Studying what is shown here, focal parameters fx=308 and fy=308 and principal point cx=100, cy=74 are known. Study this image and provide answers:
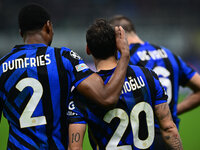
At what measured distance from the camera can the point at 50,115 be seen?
7.80ft

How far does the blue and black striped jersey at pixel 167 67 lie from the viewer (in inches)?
132

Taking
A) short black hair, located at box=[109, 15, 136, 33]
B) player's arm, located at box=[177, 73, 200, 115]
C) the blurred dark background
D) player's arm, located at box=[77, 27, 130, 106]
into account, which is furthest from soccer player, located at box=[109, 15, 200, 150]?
the blurred dark background

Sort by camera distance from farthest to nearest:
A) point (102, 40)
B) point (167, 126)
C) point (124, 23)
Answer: point (124, 23), point (167, 126), point (102, 40)

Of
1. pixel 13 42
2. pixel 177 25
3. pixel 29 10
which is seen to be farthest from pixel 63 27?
pixel 29 10

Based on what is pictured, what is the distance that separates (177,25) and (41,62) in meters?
17.0

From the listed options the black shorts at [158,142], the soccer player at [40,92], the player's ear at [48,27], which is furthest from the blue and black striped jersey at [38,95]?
the black shorts at [158,142]

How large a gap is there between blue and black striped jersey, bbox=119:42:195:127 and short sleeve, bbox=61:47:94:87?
119 centimetres

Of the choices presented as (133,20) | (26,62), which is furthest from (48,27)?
(133,20)

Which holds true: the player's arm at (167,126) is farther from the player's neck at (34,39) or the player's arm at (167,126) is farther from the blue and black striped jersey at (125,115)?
the player's neck at (34,39)

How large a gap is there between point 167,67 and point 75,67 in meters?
1.36

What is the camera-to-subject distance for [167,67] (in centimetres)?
338

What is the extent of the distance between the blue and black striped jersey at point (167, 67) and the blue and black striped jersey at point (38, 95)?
1.23 metres

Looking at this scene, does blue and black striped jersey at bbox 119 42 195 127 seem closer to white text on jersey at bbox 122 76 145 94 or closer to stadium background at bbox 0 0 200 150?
white text on jersey at bbox 122 76 145 94

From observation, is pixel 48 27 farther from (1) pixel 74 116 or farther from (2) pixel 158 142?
(2) pixel 158 142
